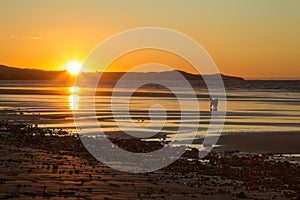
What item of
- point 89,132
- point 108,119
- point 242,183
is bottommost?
point 242,183

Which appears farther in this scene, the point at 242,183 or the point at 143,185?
the point at 242,183

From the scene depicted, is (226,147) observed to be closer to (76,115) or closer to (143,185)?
(143,185)

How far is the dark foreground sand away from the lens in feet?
44.5

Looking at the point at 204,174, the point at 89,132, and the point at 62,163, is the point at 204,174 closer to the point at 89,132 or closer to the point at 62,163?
the point at 62,163

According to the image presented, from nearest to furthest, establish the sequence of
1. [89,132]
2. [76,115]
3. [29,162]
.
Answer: [29,162] → [89,132] → [76,115]

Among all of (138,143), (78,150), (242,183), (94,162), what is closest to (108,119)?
(138,143)

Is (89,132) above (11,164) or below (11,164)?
above

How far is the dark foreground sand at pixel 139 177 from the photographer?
44.5ft

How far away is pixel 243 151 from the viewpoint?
963 inches

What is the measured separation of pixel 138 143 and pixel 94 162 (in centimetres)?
634

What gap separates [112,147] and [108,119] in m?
15.8

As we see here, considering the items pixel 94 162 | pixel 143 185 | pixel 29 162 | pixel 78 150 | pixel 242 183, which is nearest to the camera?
pixel 143 185

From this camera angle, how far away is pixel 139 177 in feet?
53.8

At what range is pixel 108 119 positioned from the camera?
39188 millimetres
